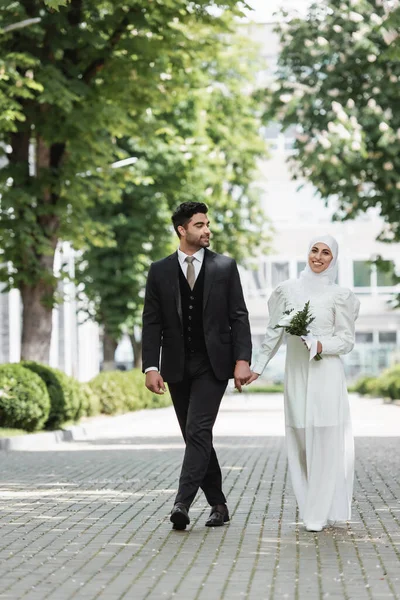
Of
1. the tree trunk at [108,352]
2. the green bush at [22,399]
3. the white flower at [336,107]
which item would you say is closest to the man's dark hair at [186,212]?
the green bush at [22,399]

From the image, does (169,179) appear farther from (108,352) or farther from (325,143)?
(325,143)

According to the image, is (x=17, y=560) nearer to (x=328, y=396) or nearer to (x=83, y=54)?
(x=328, y=396)

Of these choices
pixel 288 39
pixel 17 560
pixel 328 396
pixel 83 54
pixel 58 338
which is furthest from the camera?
pixel 58 338

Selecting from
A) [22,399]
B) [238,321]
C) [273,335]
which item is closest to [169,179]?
[22,399]

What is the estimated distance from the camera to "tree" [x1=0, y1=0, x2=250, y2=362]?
23.3 m

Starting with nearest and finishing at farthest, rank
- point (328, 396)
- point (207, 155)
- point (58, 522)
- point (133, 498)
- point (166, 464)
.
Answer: point (328, 396) → point (58, 522) → point (133, 498) → point (166, 464) → point (207, 155)

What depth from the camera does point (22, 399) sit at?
22797mm

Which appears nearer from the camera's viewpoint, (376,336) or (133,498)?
(133,498)

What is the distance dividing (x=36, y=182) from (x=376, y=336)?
54.1m

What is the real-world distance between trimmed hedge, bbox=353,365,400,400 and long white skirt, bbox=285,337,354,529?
36069 millimetres

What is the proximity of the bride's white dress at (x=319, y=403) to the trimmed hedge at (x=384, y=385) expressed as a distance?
36003 mm

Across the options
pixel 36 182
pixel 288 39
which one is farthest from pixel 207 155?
pixel 36 182

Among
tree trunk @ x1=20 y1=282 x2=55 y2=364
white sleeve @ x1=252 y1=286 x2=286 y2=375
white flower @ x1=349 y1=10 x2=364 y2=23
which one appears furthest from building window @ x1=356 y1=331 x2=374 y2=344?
white sleeve @ x1=252 y1=286 x2=286 y2=375

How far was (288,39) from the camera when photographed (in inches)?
1118
